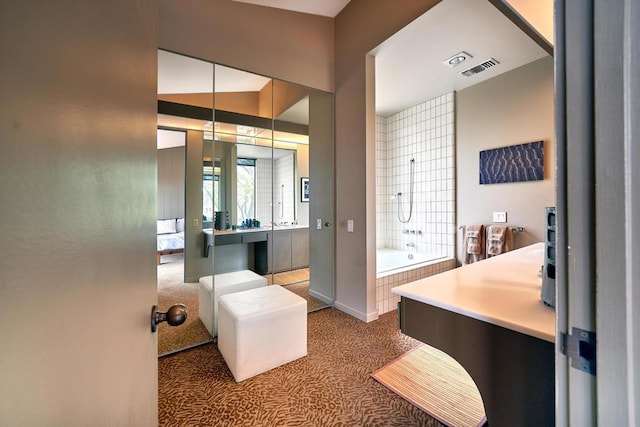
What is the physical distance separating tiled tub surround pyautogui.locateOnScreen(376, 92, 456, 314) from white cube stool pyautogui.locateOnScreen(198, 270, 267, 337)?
165cm

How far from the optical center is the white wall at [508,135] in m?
2.79

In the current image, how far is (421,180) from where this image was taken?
403 centimetres

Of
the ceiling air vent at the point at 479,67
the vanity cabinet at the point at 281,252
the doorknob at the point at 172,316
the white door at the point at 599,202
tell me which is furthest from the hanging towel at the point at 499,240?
the doorknob at the point at 172,316

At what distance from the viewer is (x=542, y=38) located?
1951 millimetres

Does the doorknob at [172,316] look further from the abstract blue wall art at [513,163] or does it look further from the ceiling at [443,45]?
the abstract blue wall art at [513,163]

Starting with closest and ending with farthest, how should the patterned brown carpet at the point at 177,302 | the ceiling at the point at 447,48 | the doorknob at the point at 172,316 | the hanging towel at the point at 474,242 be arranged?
the doorknob at the point at 172,316, the ceiling at the point at 447,48, the patterned brown carpet at the point at 177,302, the hanging towel at the point at 474,242

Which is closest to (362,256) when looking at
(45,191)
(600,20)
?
(600,20)

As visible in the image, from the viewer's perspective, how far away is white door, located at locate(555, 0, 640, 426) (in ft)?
1.43

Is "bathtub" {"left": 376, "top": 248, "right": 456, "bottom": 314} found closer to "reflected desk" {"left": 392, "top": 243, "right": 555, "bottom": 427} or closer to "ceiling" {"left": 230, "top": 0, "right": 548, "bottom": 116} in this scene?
"reflected desk" {"left": 392, "top": 243, "right": 555, "bottom": 427}

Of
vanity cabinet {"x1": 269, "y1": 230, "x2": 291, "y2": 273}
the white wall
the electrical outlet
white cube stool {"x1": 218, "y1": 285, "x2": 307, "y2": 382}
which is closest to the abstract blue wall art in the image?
the white wall

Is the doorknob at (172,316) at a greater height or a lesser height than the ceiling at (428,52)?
lesser

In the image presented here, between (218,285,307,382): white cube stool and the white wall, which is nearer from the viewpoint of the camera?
(218,285,307,382): white cube stool

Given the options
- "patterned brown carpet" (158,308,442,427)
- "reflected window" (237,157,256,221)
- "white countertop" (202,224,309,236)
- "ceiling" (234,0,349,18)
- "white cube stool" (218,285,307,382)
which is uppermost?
"ceiling" (234,0,349,18)

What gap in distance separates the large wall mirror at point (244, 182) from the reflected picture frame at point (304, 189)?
0.01 m
